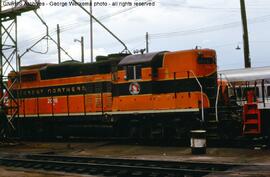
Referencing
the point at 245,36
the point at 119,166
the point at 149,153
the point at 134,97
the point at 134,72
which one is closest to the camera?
the point at 119,166

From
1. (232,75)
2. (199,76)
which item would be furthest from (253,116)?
(232,75)

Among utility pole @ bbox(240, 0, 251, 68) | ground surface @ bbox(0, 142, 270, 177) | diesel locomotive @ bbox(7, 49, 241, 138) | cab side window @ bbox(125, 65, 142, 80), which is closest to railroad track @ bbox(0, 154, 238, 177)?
ground surface @ bbox(0, 142, 270, 177)

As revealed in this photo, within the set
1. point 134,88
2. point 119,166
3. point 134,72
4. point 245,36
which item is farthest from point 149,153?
point 245,36

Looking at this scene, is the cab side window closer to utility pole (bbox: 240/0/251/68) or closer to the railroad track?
the railroad track

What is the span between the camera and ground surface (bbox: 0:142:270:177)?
1374 cm

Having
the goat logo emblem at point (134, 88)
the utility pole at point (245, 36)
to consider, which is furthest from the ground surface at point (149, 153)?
the utility pole at point (245, 36)

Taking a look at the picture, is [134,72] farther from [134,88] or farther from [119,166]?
[119,166]

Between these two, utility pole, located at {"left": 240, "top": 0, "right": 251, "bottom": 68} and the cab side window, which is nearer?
the cab side window

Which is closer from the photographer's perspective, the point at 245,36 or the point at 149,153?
the point at 149,153

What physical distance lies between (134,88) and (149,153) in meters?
3.44

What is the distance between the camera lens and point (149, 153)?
59.2 feet

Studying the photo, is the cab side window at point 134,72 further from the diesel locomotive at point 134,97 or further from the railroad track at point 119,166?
the railroad track at point 119,166

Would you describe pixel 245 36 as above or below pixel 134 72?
above

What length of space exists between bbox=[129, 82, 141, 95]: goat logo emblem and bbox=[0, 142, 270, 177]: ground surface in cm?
229
